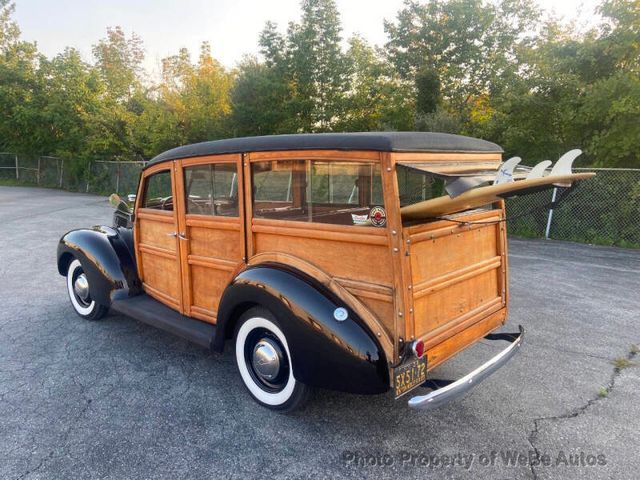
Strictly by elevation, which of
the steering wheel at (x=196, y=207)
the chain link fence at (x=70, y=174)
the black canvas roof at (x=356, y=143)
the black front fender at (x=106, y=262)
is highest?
the chain link fence at (x=70, y=174)

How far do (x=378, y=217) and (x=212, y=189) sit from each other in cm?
151

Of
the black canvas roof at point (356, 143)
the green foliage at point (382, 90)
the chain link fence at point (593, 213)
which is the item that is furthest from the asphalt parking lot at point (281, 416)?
the green foliage at point (382, 90)

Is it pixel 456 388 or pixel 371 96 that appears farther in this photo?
pixel 371 96

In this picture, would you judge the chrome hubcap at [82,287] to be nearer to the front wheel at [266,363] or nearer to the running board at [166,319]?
the running board at [166,319]

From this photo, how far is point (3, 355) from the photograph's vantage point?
12.6ft

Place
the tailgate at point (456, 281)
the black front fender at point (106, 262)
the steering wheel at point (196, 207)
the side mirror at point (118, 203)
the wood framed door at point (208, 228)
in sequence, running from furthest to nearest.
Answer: the side mirror at point (118, 203), the black front fender at point (106, 262), the steering wheel at point (196, 207), the wood framed door at point (208, 228), the tailgate at point (456, 281)

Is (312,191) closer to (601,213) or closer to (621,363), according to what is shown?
(621,363)

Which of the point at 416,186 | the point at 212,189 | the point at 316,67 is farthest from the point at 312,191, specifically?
the point at 316,67

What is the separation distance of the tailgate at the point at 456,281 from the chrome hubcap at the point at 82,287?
3.68 meters

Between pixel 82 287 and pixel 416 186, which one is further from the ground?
pixel 416 186

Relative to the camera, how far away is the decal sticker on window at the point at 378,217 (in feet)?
7.99

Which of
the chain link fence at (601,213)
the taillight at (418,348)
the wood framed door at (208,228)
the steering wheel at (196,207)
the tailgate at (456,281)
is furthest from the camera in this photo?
the chain link fence at (601,213)

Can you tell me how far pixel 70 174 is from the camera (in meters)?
21.5

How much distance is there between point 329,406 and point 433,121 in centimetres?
1064
